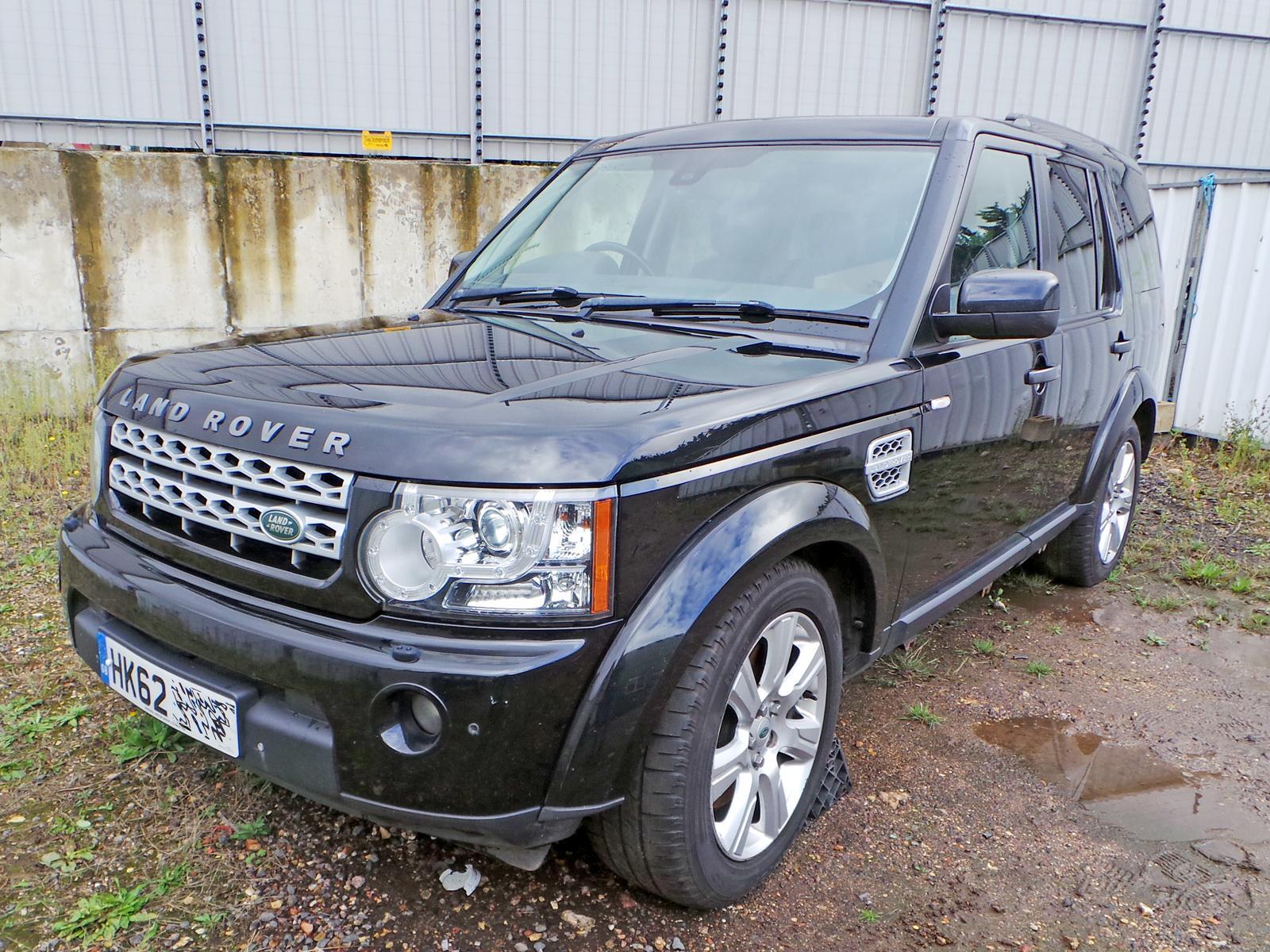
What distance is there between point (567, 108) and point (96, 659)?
6399 millimetres

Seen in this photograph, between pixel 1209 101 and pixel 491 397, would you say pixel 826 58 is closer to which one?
pixel 1209 101

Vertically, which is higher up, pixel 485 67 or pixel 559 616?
pixel 485 67

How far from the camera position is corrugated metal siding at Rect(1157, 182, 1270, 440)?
6.63 m

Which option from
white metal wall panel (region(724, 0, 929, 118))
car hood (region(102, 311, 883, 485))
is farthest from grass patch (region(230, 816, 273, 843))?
white metal wall panel (region(724, 0, 929, 118))

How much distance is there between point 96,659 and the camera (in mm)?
2229

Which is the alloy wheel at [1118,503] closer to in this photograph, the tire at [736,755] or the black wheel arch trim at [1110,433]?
the black wheel arch trim at [1110,433]

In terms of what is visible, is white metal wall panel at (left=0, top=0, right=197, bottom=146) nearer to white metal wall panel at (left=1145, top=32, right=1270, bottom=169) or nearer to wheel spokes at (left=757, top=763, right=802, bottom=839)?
wheel spokes at (left=757, top=763, right=802, bottom=839)

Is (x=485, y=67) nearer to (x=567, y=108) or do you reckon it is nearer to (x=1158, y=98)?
(x=567, y=108)

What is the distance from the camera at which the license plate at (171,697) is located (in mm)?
1916

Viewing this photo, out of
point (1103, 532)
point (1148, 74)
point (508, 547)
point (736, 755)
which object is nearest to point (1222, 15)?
point (1148, 74)

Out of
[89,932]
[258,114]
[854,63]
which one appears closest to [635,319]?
[89,932]

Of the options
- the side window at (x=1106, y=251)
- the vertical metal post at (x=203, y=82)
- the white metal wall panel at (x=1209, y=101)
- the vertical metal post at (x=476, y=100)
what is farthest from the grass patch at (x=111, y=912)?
the white metal wall panel at (x=1209, y=101)

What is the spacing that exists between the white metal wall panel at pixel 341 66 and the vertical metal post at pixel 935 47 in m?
4.26

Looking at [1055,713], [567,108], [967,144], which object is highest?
[567,108]
